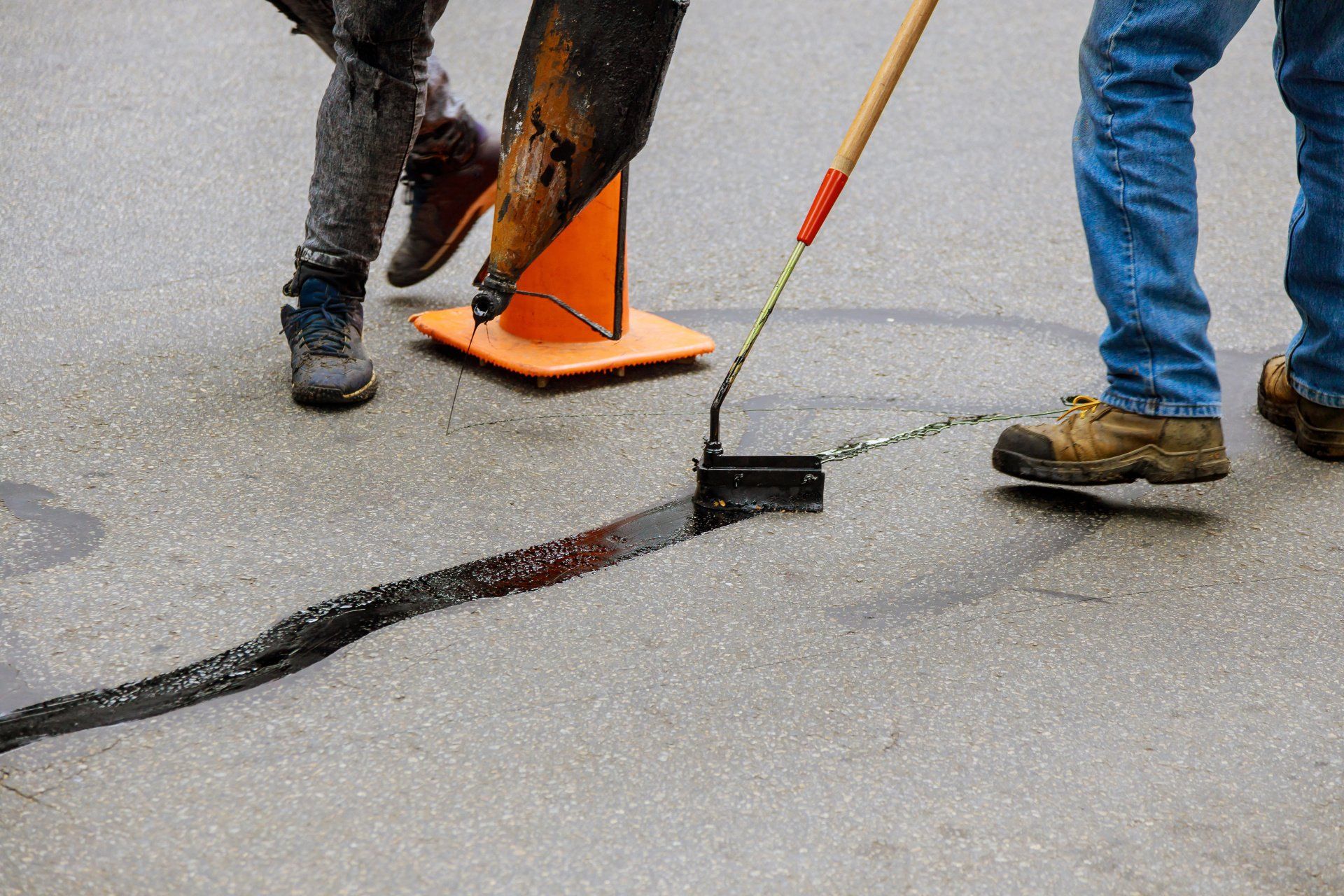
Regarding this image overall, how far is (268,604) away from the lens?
2.24m

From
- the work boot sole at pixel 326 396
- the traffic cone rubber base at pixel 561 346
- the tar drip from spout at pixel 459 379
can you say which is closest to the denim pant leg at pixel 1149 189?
the traffic cone rubber base at pixel 561 346

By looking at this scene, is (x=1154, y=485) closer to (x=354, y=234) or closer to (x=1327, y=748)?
(x=1327, y=748)

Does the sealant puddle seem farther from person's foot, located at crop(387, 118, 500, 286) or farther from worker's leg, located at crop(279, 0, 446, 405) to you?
person's foot, located at crop(387, 118, 500, 286)

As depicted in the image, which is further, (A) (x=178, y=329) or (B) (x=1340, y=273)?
(A) (x=178, y=329)

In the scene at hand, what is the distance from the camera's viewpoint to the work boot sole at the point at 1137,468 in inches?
106

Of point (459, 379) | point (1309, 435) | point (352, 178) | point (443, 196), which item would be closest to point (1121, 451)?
point (1309, 435)

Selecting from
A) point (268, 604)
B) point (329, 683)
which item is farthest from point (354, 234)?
point (329, 683)

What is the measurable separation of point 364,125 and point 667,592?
4.51 ft

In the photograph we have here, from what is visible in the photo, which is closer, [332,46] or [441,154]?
[332,46]

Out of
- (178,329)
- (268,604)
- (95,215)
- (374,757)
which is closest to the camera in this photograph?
(374,757)

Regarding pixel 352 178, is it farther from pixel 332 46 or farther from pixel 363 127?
pixel 332 46

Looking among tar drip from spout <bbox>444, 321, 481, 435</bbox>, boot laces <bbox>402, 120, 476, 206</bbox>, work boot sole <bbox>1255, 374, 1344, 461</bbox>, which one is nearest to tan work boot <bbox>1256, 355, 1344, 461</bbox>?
work boot sole <bbox>1255, 374, 1344, 461</bbox>

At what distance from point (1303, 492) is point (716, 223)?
2126mm

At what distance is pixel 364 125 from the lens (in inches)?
123
